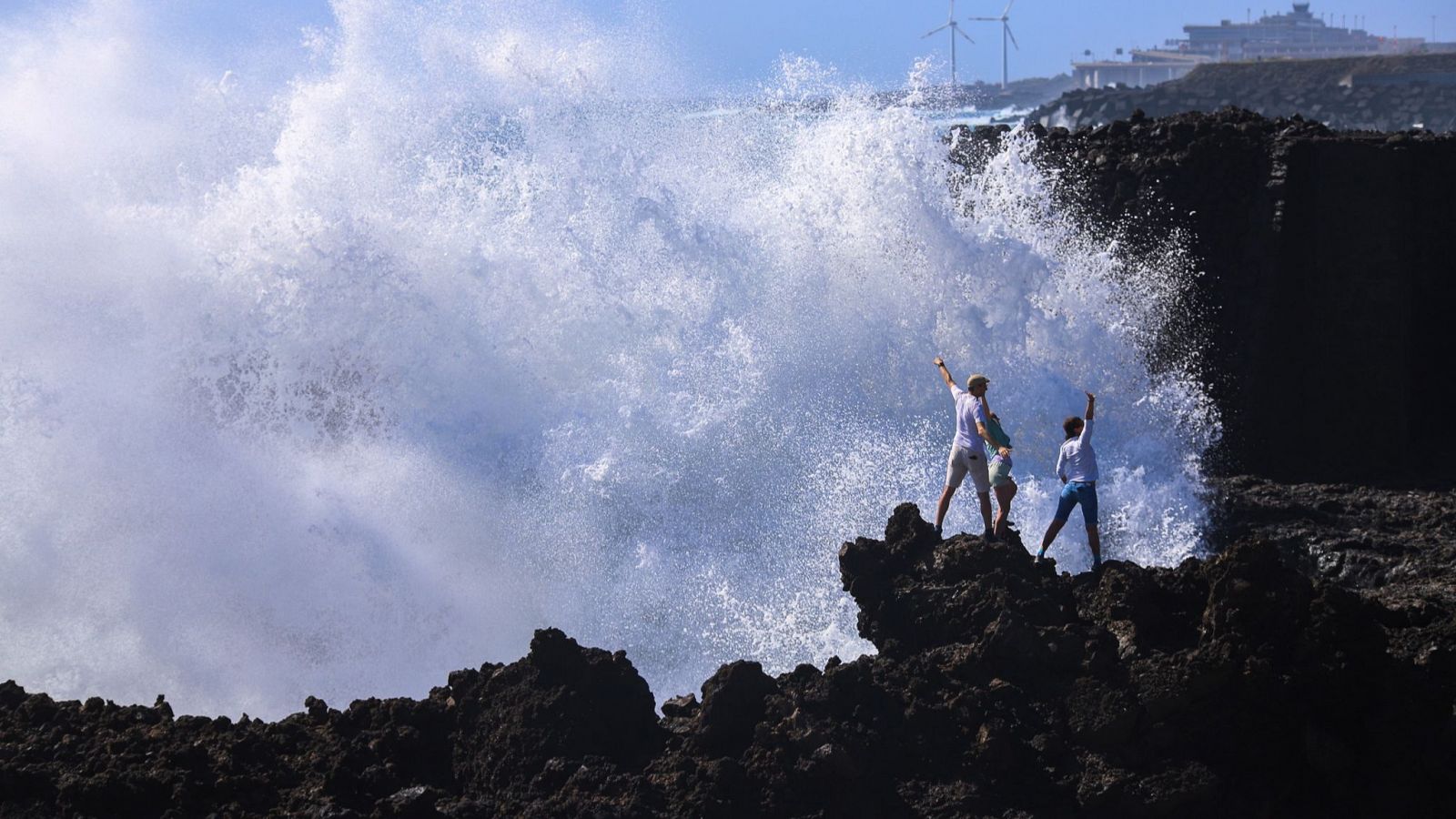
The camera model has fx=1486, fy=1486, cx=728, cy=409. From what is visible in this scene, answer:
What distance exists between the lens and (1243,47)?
11744cm

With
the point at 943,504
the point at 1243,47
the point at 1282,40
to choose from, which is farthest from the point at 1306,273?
the point at 1282,40

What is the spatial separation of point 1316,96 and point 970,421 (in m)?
58.8

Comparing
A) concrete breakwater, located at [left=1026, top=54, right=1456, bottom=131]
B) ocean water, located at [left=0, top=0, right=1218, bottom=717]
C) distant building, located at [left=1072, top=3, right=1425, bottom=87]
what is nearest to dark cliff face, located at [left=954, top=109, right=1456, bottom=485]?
ocean water, located at [left=0, top=0, right=1218, bottom=717]

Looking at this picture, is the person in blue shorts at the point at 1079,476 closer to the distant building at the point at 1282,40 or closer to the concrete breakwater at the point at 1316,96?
the concrete breakwater at the point at 1316,96

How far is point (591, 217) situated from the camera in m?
15.5

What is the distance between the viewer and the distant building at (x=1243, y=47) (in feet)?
396

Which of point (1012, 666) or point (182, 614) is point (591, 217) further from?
point (1012, 666)

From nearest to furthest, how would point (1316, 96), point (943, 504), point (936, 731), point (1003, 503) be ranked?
1. point (936, 731)
2. point (1003, 503)
3. point (943, 504)
4. point (1316, 96)

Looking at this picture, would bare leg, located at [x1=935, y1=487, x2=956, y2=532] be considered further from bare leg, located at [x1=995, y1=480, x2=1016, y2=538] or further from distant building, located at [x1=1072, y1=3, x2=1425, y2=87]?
distant building, located at [x1=1072, y1=3, x2=1425, y2=87]

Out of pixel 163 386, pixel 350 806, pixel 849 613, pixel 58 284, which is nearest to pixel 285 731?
pixel 350 806

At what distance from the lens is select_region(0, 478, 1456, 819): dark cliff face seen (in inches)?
280

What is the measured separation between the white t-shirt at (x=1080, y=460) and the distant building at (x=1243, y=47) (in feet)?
355

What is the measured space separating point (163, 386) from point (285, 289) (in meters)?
1.49

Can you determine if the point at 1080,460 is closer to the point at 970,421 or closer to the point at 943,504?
the point at 970,421
